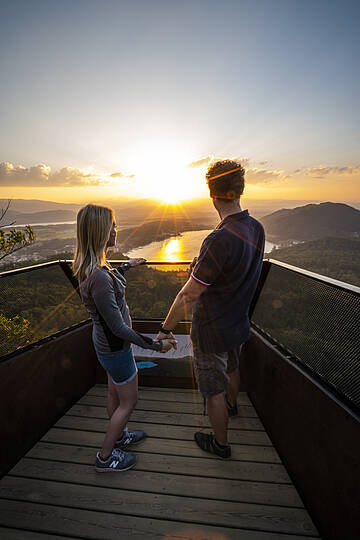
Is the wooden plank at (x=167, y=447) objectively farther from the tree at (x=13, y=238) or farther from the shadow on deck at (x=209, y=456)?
the tree at (x=13, y=238)

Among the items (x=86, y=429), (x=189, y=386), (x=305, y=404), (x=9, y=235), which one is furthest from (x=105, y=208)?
(x=9, y=235)

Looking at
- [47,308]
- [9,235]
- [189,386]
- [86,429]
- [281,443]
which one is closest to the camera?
[281,443]

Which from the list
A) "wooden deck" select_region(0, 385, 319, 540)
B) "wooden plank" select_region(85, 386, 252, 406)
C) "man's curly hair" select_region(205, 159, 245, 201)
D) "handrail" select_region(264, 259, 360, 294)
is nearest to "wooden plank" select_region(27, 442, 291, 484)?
"wooden deck" select_region(0, 385, 319, 540)

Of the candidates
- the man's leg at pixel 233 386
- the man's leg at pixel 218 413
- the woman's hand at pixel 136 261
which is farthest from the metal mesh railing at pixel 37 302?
the man's leg at pixel 233 386

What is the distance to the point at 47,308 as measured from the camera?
2.80 metres

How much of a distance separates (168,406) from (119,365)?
1.21 meters

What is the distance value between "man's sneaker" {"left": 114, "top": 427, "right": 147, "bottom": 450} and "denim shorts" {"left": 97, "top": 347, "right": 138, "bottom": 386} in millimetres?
693

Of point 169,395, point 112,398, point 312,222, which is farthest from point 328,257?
point 312,222

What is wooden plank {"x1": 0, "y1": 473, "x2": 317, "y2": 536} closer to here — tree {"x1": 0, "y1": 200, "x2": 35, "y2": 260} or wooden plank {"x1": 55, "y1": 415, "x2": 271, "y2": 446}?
wooden plank {"x1": 55, "y1": 415, "x2": 271, "y2": 446}

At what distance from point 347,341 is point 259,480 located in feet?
3.67

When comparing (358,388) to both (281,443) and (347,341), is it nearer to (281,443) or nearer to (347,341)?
(347,341)

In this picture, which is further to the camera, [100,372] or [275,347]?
[100,372]

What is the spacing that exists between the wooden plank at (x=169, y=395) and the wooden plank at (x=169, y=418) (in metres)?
0.20

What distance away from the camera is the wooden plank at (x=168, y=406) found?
2.28 meters
